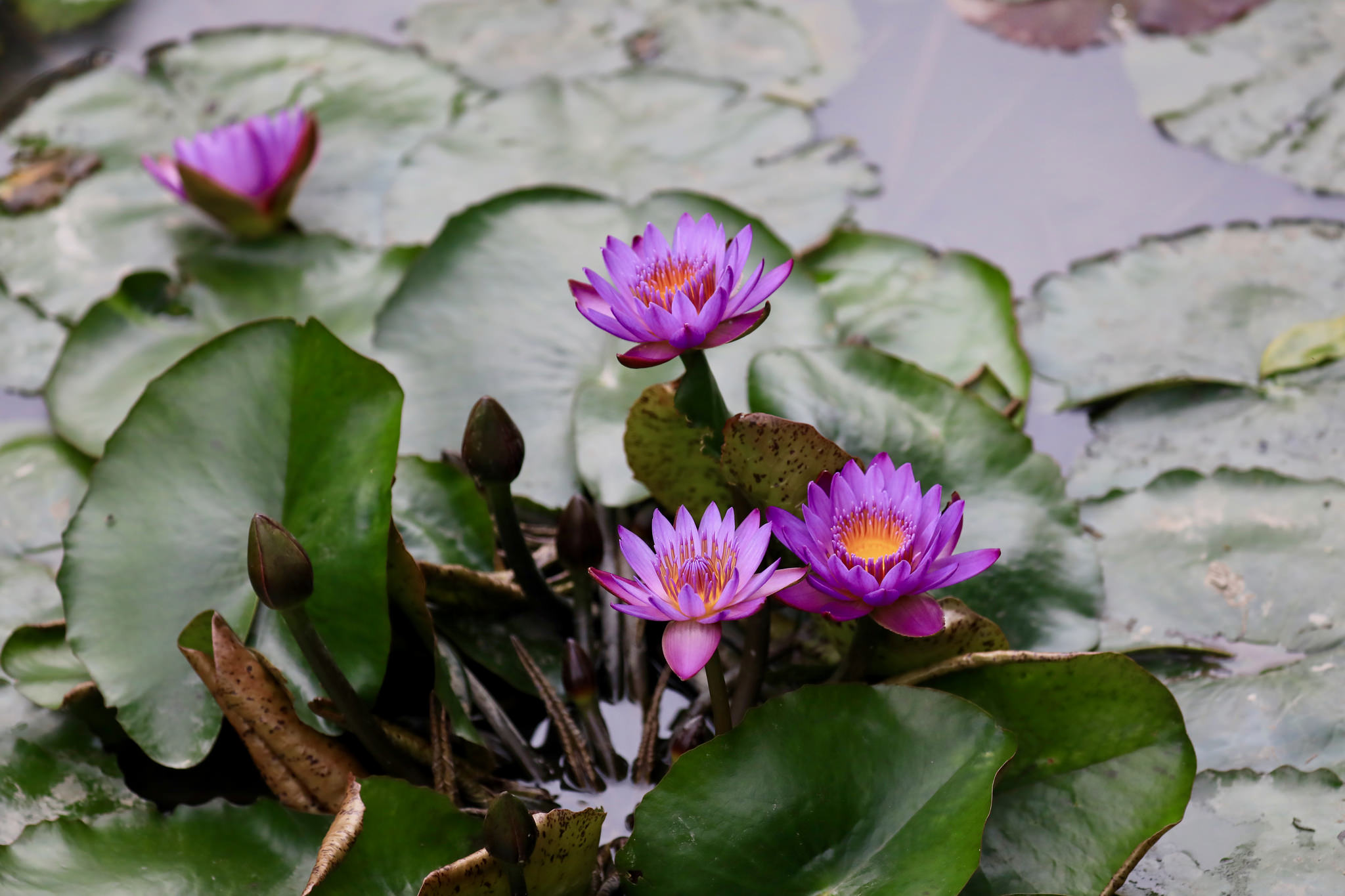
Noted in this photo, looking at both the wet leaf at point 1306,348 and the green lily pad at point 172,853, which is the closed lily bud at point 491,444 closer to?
the green lily pad at point 172,853

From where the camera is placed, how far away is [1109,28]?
2.59 meters

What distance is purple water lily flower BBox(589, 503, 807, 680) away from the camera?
3.30 ft

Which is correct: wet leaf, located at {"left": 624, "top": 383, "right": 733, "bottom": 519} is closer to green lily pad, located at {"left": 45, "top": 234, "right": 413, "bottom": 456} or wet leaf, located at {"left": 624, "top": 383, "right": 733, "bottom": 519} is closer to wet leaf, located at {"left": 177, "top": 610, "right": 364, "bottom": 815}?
wet leaf, located at {"left": 177, "top": 610, "right": 364, "bottom": 815}

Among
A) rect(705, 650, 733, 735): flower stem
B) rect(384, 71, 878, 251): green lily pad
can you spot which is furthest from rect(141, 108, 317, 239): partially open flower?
rect(705, 650, 733, 735): flower stem

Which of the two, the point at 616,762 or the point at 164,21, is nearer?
the point at 616,762

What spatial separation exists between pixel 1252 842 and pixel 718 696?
2.26 feet

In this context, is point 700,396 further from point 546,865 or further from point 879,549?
point 546,865

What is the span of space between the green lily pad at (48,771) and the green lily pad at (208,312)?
511 mm

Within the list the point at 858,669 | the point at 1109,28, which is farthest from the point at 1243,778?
the point at 1109,28

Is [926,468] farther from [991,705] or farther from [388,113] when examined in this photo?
[388,113]

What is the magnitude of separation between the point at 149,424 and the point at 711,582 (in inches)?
34.7

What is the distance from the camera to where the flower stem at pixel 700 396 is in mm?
1181

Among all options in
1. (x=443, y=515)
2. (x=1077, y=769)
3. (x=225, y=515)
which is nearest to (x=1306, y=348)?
(x=1077, y=769)

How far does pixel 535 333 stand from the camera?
1793 mm
